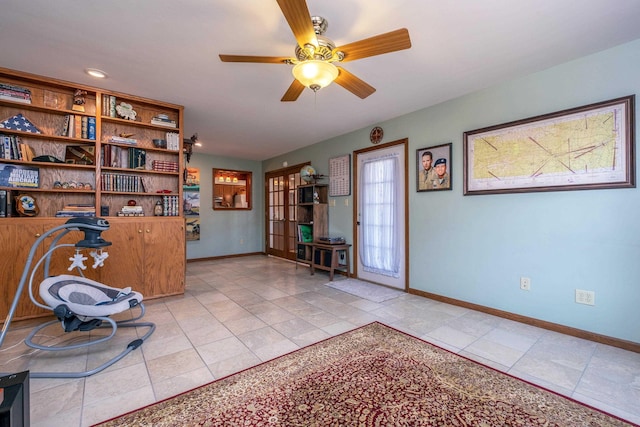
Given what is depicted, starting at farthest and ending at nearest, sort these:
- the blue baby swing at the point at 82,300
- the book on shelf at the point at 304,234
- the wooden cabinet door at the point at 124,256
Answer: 1. the book on shelf at the point at 304,234
2. the wooden cabinet door at the point at 124,256
3. the blue baby swing at the point at 82,300

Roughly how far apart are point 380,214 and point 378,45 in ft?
8.93

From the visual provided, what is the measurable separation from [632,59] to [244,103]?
11.9ft

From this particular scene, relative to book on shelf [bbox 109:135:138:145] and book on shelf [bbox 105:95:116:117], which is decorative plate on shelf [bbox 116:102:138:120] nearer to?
book on shelf [bbox 105:95:116:117]

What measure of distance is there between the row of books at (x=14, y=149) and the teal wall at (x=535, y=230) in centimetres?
432

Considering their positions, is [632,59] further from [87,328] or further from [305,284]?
[87,328]

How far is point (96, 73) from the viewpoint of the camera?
2.71m

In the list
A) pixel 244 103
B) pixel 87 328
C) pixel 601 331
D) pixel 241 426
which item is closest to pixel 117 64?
pixel 244 103

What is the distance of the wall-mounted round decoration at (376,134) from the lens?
4105mm

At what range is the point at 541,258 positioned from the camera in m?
2.62

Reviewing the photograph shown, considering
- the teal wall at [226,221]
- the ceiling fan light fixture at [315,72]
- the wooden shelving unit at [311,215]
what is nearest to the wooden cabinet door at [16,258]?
the ceiling fan light fixture at [315,72]

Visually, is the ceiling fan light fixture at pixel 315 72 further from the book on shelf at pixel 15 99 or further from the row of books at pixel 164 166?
the book on shelf at pixel 15 99

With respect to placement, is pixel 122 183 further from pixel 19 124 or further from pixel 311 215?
pixel 311 215

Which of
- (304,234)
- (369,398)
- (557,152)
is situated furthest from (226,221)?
(557,152)

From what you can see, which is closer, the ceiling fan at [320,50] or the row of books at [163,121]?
the ceiling fan at [320,50]
